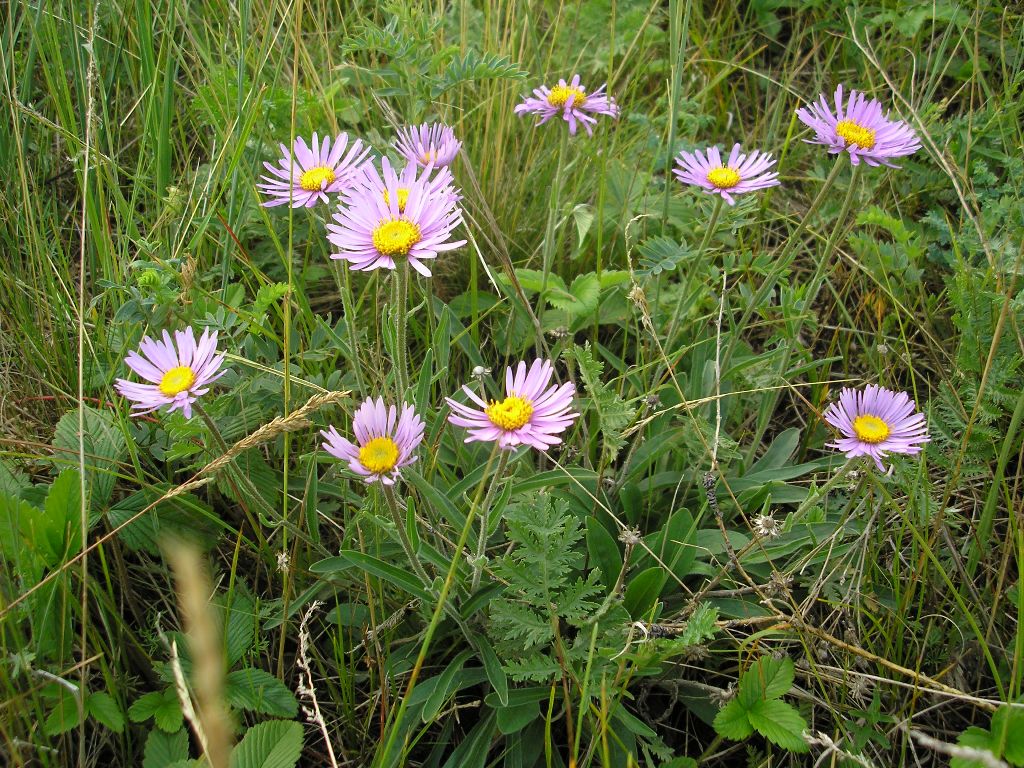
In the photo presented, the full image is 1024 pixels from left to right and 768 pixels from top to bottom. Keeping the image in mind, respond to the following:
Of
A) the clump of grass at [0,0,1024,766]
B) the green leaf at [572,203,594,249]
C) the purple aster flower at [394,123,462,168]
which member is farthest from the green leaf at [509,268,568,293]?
the purple aster flower at [394,123,462,168]

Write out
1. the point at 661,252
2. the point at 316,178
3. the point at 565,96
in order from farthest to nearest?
1. the point at 565,96
2. the point at 661,252
3. the point at 316,178

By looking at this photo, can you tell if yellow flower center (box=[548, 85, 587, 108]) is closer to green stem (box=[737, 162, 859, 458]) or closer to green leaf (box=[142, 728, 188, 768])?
green stem (box=[737, 162, 859, 458])

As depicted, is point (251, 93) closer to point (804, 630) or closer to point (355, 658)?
point (355, 658)

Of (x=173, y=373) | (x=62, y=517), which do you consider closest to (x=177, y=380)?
(x=173, y=373)

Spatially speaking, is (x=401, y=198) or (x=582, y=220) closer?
(x=401, y=198)

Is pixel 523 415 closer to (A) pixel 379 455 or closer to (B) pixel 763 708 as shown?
(A) pixel 379 455

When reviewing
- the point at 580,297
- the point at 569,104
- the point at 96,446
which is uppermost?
the point at 569,104

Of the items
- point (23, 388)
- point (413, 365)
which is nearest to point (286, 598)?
point (413, 365)
